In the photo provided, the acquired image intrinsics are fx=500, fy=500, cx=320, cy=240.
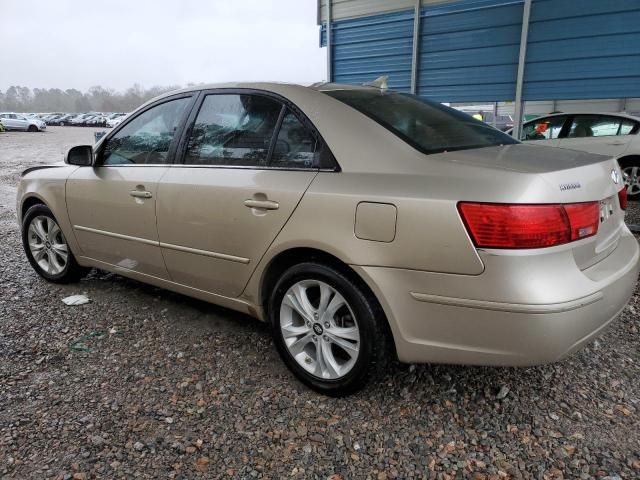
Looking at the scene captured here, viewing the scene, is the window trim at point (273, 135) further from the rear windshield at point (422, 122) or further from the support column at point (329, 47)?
the support column at point (329, 47)

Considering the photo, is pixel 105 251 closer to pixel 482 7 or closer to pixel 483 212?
pixel 483 212

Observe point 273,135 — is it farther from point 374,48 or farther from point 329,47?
point 329,47

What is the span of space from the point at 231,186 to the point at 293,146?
1.33ft

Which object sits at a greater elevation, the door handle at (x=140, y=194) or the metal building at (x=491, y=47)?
the metal building at (x=491, y=47)

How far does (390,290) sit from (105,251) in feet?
7.65

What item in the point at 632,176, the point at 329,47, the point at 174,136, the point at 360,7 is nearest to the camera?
the point at 174,136

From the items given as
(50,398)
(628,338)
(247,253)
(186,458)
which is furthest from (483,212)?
(50,398)

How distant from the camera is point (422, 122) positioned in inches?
104

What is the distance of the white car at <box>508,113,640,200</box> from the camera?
7324 millimetres

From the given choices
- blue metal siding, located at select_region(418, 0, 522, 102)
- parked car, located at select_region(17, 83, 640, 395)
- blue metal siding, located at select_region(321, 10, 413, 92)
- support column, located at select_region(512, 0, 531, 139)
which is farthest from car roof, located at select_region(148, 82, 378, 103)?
blue metal siding, located at select_region(321, 10, 413, 92)

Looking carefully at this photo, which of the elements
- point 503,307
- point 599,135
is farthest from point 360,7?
point 503,307

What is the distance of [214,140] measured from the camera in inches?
115

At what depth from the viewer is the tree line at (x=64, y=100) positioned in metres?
88.6

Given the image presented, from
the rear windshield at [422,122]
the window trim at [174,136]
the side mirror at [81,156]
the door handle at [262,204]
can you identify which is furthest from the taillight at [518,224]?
the side mirror at [81,156]
